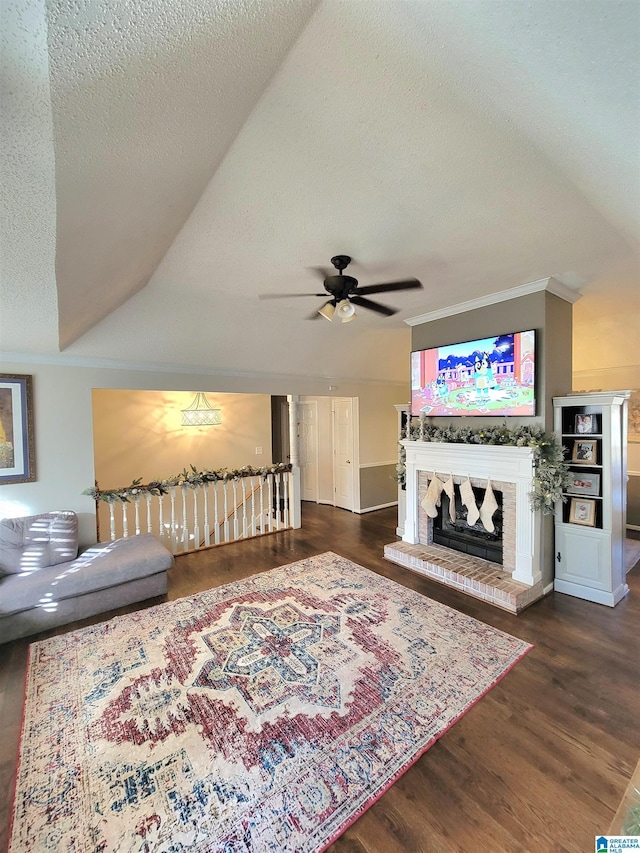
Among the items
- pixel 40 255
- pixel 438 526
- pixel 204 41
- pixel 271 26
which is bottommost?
pixel 438 526

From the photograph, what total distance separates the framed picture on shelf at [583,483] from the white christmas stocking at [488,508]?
0.73 metres

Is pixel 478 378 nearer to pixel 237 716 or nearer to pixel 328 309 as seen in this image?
pixel 328 309

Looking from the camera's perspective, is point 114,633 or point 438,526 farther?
point 438,526

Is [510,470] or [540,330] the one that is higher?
[540,330]

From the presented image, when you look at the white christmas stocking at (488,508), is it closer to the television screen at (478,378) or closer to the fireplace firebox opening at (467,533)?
the fireplace firebox opening at (467,533)

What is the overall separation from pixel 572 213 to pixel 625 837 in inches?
121

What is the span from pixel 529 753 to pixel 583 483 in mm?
2589

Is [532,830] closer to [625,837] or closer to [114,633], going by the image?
[625,837]

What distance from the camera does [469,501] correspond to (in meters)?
3.93

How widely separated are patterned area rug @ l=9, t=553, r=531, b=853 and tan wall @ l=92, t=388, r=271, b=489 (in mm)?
3477

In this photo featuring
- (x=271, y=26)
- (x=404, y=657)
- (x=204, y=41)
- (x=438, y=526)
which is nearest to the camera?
(x=204, y=41)

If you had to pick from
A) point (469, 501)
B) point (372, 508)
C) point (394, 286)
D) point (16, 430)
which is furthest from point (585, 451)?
point (16, 430)

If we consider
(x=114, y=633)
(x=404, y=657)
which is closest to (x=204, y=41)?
(x=404, y=657)

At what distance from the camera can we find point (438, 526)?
4469 mm
